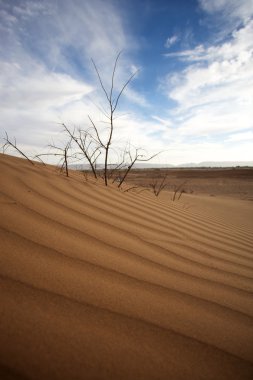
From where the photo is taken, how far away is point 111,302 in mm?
850

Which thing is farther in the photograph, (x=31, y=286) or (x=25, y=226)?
(x=25, y=226)

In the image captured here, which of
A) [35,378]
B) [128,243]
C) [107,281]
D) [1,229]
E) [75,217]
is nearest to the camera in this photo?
[35,378]

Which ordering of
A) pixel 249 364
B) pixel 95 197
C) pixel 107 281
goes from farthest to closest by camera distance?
pixel 95 197, pixel 107 281, pixel 249 364

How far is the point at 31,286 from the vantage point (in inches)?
32.6

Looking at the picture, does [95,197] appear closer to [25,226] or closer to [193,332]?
[25,226]

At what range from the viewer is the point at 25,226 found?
121cm

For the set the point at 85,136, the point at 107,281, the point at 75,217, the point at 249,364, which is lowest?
Answer: the point at 249,364

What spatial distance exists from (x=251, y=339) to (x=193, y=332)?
196mm

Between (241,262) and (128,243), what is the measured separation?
706 mm

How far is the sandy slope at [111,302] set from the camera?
0.64m

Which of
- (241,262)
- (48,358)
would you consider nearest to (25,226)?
(48,358)

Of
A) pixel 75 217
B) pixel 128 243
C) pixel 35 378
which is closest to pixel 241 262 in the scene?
pixel 128 243

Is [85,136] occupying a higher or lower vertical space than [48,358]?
higher

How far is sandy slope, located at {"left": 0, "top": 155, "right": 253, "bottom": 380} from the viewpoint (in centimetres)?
64
